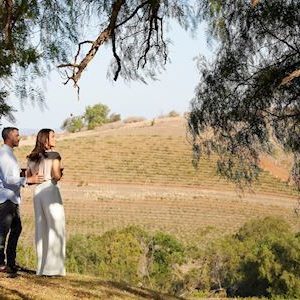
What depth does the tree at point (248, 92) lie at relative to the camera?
6.57m

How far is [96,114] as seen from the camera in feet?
277

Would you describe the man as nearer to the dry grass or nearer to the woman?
the woman

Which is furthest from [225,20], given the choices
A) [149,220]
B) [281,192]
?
[281,192]

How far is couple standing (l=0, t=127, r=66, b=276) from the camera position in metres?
4.98

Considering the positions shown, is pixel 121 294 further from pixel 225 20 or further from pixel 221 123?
pixel 225 20

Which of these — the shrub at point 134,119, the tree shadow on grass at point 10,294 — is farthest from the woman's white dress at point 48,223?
the shrub at point 134,119

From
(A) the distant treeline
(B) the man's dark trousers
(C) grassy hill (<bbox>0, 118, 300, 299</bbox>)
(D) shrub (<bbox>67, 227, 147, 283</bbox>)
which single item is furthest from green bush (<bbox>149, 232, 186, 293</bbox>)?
(B) the man's dark trousers

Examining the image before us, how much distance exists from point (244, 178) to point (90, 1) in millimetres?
3073

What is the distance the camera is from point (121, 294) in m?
5.79

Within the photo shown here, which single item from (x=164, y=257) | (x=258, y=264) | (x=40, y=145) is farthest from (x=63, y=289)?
(x=164, y=257)

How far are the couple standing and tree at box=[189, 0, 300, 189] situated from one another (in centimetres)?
252

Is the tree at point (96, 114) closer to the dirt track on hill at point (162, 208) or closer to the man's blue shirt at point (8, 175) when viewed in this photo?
the dirt track on hill at point (162, 208)

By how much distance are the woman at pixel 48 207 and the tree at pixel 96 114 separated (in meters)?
76.6

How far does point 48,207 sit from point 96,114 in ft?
261
